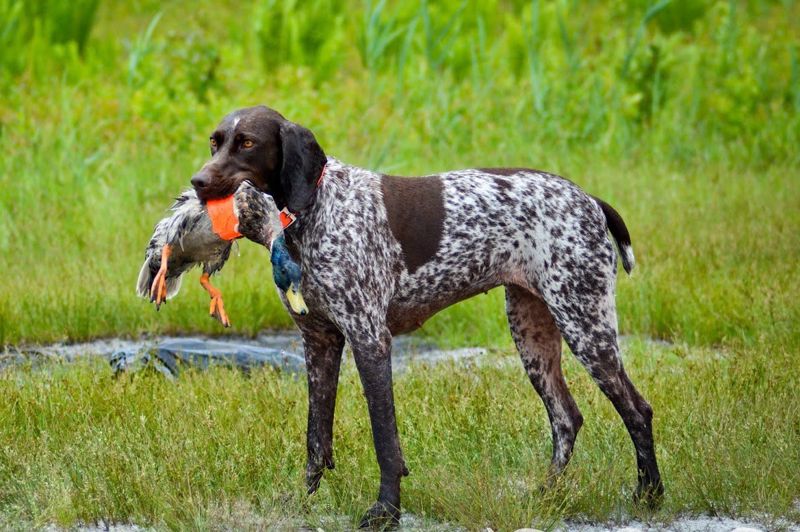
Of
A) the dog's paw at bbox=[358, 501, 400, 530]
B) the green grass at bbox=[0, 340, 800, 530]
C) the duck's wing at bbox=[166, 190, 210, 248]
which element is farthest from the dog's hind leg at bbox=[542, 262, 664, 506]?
the duck's wing at bbox=[166, 190, 210, 248]

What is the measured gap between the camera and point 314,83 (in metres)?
13.6

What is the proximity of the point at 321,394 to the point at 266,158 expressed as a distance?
1.09 m

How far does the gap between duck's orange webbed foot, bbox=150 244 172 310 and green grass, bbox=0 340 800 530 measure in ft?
2.44

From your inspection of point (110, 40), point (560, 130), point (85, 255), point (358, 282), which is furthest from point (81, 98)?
point (358, 282)

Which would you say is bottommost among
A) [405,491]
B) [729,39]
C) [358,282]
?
[405,491]

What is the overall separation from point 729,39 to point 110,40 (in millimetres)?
7049

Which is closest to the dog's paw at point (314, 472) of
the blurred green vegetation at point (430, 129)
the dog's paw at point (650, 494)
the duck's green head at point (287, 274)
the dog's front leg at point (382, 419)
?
the dog's front leg at point (382, 419)

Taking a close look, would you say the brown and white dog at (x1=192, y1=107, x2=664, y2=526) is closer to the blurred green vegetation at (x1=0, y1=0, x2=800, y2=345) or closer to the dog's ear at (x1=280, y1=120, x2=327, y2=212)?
the dog's ear at (x1=280, y1=120, x2=327, y2=212)

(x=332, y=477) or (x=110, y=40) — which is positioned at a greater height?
(x=110, y=40)

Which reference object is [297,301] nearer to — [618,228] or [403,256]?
[403,256]

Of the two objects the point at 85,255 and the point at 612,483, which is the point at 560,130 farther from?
the point at 612,483

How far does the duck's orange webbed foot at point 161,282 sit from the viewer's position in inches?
197

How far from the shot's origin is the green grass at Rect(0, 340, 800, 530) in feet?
16.9

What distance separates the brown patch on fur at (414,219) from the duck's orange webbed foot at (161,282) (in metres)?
0.92
